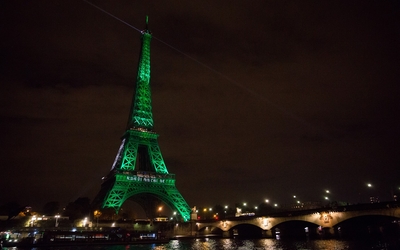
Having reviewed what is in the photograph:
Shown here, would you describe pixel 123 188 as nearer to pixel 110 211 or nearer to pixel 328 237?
pixel 110 211

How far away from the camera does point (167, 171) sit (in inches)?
3425

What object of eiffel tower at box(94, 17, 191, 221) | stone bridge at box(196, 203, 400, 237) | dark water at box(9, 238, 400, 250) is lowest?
dark water at box(9, 238, 400, 250)

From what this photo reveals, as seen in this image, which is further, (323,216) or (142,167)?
(142,167)

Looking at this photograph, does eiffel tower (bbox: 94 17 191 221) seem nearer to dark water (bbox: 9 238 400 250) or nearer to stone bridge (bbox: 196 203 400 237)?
stone bridge (bbox: 196 203 400 237)

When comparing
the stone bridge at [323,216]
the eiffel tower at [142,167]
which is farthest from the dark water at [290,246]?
the eiffel tower at [142,167]

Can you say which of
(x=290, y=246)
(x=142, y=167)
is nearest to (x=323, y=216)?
(x=290, y=246)

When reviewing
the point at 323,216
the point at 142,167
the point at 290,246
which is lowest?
the point at 290,246

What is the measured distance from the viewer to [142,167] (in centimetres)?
10006

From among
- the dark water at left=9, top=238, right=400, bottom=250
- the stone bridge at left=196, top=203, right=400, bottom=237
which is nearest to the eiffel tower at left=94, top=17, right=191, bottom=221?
the stone bridge at left=196, top=203, right=400, bottom=237

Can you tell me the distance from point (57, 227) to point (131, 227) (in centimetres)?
→ 1824

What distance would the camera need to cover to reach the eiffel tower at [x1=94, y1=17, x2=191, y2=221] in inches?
2980

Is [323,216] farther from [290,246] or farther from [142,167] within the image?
[142,167]

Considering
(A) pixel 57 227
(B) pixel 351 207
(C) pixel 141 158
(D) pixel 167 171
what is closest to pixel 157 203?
(C) pixel 141 158

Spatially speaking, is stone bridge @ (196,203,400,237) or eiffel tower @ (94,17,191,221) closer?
stone bridge @ (196,203,400,237)
